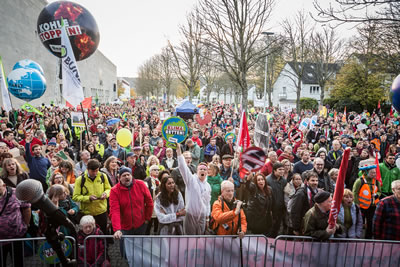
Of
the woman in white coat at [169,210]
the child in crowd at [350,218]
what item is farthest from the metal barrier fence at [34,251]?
the child in crowd at [350,218]

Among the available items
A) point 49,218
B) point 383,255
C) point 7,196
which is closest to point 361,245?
point 383,255

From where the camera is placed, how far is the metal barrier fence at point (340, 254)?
3406 mm

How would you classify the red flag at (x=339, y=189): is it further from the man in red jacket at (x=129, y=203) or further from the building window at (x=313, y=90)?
the building window at (x=313, y=90)

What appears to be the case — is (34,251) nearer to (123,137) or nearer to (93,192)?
(93,192)

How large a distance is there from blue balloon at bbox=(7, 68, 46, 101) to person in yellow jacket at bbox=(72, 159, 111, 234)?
1036cm

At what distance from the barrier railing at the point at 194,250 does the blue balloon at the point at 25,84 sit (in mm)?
11488

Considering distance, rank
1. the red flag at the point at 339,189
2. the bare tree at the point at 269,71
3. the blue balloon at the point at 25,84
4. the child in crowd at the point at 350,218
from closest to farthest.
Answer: the red flag at the point at 339,189
the child in crowd at the point at 350,218
the blue balloon at the point at 25,84
the bare tree at the point at 269,71

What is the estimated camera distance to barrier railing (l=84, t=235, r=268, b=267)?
339cm

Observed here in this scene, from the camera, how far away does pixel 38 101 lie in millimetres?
28078

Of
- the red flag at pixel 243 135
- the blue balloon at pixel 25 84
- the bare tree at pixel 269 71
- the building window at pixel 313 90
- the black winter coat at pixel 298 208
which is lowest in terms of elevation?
the black winter coat at pixel 298 208

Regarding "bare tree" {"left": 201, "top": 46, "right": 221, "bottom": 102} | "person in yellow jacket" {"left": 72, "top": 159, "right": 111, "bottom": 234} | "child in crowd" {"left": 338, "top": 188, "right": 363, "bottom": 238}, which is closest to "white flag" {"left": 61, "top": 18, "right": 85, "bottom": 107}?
"person in yellow jacket" {"left": 72, "top": 159, "right": 111, "bottom": 234}

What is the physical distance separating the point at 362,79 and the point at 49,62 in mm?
37070

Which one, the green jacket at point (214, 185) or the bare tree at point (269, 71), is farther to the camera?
the bare tree at point (269, 71)

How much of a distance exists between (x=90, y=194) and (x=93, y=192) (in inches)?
A: 2.0
